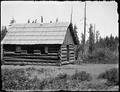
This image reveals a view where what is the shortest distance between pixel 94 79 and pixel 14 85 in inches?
191

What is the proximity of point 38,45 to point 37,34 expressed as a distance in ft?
4.63

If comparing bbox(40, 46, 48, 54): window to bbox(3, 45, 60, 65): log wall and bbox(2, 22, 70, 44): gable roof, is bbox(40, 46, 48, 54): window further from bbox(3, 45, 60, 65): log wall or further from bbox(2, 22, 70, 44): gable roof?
bbox(2, 22, 70, 44): gable roof

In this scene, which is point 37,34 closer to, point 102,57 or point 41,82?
point 102,57

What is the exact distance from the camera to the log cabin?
26.3 m

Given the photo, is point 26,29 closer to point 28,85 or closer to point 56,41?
point 56,41

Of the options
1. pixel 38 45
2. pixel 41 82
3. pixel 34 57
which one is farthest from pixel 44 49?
pixel 41 82

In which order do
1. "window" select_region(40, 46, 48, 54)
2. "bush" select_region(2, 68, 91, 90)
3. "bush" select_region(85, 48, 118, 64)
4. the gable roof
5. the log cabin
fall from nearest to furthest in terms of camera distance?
1. "bush" select_region(2, 68, 91, 90)
2. the log cabin
3. the gable roof
4. "window" select_region(40, 46, 48, 54)
5. "bush" select_region(85, 48, 118, 64)

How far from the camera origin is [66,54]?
28375mm

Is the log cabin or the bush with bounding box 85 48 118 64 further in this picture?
the bush with bounding box 85 48 118 64

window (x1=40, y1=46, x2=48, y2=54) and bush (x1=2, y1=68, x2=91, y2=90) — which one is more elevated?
window (x1=40, y1=46, x2=48, y2=54)

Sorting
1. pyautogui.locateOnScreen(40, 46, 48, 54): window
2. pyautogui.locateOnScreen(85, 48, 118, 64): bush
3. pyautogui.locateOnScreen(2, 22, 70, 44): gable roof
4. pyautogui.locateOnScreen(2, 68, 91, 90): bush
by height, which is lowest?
pyautogui.locateOnScreen(2, 68, 91, 90): bush

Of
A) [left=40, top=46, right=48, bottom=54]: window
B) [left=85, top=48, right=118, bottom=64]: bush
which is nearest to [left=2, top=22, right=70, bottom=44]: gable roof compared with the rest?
[left=40, top=46, right=48, bottom=54]: window

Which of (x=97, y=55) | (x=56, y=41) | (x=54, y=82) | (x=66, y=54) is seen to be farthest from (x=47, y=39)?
(x=54, y=82)

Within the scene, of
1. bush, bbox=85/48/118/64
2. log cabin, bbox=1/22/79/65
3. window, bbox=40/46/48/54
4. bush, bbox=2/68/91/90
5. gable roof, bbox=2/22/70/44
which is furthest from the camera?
bush, bbox=85/48/118/64
